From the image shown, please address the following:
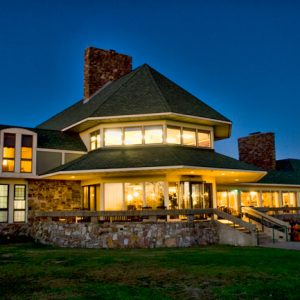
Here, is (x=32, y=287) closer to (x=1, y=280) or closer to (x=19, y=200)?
(x=1, y=280)

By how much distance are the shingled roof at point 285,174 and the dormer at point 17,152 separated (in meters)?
17.7

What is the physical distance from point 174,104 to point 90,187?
7.09 m

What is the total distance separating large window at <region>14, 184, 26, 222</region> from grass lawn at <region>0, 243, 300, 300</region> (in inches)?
315

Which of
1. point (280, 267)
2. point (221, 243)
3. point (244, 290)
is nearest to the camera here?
point (244, 290)

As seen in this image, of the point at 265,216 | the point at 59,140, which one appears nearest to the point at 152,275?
the point at 265,216

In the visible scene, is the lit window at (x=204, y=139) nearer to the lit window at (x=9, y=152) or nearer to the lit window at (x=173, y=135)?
the lit window at (x=173, y=135)

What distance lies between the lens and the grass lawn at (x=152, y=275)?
7.88 metres

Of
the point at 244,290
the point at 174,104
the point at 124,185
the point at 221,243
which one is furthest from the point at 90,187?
the point at 244,290

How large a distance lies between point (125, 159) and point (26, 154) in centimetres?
627

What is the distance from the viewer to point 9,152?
21.4 metres

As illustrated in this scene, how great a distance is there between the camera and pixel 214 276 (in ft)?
31.2

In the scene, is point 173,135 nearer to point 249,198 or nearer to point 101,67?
point 101,67

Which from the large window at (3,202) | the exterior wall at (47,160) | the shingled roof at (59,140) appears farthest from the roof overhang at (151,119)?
the large window at (3,202)

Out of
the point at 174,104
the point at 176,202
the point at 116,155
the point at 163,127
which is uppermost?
the point at 174,104
